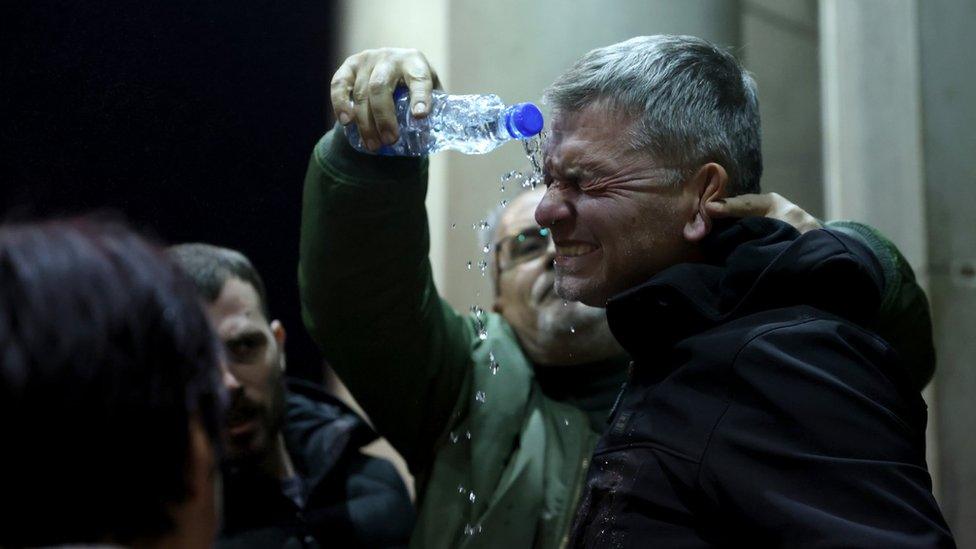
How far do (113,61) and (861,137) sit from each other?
2.21 meters

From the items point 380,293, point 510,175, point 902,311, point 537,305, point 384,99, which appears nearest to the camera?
point 384,99

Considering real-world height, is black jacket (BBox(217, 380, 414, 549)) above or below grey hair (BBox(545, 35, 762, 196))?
below

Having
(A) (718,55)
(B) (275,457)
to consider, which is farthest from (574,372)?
(A) (718,55)

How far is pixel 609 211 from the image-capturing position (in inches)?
69.7

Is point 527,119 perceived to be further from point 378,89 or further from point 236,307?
point 236,307

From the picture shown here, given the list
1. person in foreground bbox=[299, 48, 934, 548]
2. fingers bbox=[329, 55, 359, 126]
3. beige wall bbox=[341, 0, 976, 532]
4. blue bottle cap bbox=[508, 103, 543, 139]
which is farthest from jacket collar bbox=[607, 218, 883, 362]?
beige wall bbox=[341, 0, 976, 532]

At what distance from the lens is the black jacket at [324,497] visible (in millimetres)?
2176

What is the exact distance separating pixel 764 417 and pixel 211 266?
3.71 feet

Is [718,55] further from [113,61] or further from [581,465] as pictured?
[113,61]

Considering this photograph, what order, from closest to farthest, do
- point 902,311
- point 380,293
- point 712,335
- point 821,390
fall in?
1. point 821,390
2. point 712,335
3. point 902,311
4. point 380,293

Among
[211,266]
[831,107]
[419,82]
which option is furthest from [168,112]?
[831,107]

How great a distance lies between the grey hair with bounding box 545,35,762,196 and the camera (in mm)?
1768

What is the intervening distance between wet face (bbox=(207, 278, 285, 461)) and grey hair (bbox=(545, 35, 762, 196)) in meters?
0.75

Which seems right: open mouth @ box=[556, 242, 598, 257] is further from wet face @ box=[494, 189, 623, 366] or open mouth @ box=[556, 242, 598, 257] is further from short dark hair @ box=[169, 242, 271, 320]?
short dark hair @ box=[169, 242, 271, 320]
